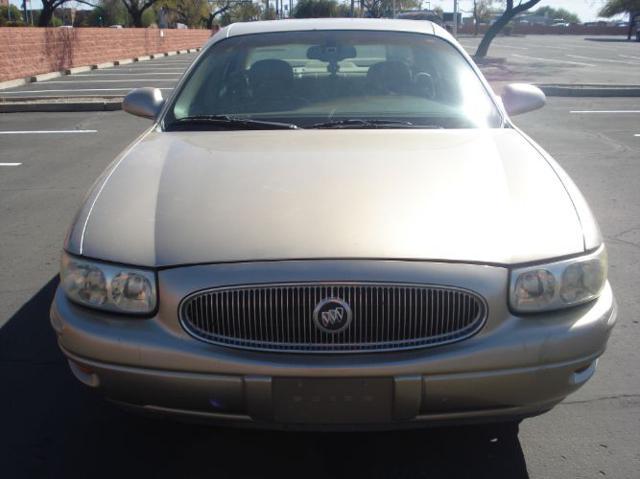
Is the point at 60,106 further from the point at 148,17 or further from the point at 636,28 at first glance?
the point at 148,17

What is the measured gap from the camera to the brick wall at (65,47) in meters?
20.1

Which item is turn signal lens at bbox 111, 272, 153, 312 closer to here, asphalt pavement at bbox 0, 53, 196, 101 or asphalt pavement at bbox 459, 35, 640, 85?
asphalt pavement at bbox 0, 53, 196, 101

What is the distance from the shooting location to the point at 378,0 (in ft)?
161

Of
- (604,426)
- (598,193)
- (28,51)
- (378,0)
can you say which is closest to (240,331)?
(604,426)

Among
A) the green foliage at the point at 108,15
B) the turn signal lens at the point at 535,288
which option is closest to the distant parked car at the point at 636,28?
the green foliage at the point at 108,15

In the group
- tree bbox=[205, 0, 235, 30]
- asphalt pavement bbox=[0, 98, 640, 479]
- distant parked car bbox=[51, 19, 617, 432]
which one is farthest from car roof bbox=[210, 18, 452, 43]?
tree bbox=[205, 0, 235, 30]

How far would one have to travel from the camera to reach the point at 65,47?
24547 millimetres

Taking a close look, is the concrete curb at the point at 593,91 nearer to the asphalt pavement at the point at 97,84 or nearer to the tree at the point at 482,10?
the asphalt pavement at the point at 97,84

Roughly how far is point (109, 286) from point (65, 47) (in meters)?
24.3

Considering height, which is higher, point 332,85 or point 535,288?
point 332,85

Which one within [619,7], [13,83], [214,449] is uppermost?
[619,7]

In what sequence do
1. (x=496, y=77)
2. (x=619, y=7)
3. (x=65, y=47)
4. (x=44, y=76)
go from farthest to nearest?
(x=619, y=7)
(x=65, y=47)
(x=44, y=76)
(x=496, y=77)

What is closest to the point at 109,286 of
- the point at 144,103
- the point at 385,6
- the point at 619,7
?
the point at 144,103

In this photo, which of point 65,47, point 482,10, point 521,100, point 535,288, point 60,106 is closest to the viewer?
point 535,288
